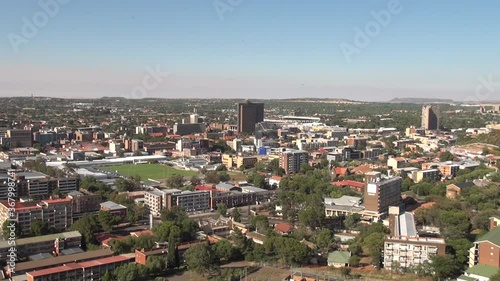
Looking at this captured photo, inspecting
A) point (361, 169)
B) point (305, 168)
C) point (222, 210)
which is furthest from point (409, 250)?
point (305, 168)

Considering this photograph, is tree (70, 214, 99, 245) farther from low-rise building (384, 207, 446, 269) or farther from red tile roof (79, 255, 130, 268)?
low-rise building (384, 207, 446, 269)

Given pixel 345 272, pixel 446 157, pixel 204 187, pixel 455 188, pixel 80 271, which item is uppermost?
pixel 446 157

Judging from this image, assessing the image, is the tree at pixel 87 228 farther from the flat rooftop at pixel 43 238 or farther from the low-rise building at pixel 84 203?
the low-rise building at pixel 84 203

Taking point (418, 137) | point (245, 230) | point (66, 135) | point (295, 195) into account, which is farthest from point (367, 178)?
point (66, 135)

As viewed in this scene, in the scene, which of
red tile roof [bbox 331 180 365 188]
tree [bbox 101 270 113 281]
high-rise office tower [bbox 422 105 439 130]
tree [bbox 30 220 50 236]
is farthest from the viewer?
high-rise office tower [bbox 422 105 439 130]

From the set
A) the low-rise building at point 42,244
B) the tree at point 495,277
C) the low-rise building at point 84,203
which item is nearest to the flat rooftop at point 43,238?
the low-rise building at point 42,244

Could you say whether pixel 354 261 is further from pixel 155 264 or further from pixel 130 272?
pixel 130 272

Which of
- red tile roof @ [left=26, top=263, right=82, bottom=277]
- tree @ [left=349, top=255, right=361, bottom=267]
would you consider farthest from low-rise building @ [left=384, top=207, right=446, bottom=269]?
red tile roof @ [left=26, top=263, right=82, bottom=277]
